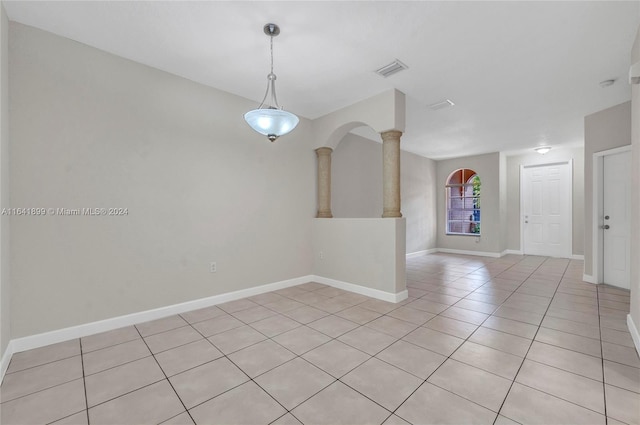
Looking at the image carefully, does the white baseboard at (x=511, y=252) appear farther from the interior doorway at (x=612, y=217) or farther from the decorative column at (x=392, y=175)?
Answer: the decorative column at (x=392, y=175)

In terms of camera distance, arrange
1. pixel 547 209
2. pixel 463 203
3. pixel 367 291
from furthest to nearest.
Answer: pixel 463 203
pixel 547 209
pixel 367 291

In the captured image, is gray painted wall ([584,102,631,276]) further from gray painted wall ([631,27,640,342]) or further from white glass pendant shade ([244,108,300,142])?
white glass pendant shade ([244,108,300,142])

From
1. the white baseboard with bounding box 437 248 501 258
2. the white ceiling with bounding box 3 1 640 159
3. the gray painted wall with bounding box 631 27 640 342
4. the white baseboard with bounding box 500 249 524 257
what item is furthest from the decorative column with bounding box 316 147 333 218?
the white baseboard with bounding box 500 249 524 257

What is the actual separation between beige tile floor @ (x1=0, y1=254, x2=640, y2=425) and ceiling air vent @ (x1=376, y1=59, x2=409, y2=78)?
9.49ft

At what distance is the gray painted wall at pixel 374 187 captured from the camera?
564 cm

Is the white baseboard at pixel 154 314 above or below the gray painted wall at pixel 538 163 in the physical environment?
below

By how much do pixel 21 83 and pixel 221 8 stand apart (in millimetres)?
1935

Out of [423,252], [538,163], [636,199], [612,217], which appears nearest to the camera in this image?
[636,199]

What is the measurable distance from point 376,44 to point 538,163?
A: 7.12m

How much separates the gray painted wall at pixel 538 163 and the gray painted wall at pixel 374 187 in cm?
202

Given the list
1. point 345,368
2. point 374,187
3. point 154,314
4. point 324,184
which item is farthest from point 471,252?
point 154,314

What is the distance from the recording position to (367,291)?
4.06 meters

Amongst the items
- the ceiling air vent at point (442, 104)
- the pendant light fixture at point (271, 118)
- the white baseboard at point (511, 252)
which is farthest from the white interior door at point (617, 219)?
the pendant light fixture at point (271, 118)

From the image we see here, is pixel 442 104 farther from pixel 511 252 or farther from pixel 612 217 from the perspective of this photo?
pixel 511 252
